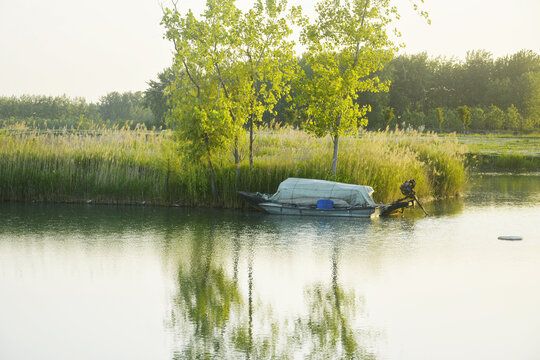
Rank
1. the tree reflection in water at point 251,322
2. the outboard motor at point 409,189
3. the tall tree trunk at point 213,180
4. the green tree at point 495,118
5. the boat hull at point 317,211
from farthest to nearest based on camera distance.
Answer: the green tree at point 495,118 → the tall tree trunk at point 213,180 → the outboard motor at point 409,189 → the boat hull at point 317,211 → the tree reflection in water at point 251,322

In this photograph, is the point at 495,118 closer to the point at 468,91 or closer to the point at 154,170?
the point at 468,91

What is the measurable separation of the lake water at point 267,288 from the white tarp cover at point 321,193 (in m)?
0.69

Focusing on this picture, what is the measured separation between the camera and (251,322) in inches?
306

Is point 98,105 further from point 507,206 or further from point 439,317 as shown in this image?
point 439,317

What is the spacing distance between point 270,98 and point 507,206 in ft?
24.3

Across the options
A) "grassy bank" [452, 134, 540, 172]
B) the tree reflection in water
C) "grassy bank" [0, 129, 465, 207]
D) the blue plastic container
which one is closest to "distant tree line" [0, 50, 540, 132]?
"grassy bank" [452, 134, 540, 172]

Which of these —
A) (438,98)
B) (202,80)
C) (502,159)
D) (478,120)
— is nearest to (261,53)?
(202,80)

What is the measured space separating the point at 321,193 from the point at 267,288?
7.29 metres

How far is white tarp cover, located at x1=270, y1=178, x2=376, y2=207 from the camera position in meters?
16.3

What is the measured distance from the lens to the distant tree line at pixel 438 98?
59969 mm

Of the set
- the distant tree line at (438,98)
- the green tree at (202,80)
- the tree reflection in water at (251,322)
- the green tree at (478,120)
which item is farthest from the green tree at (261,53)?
the green tree at (478,120)

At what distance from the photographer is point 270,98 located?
18.5 meters

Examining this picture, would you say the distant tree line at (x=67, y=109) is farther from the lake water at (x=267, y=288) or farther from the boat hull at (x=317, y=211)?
the lake water at (x=267, y=288)

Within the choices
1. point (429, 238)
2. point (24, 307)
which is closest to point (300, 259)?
point (429, 238)
